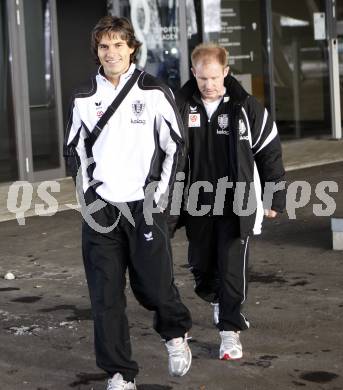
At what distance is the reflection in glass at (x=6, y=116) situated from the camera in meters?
12.1

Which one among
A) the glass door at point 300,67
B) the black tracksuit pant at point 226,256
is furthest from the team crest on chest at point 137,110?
Answer: the glass door at point 300,67

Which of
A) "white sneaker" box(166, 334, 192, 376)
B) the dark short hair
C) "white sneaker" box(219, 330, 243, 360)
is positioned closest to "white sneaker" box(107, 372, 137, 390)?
"white sneaker" box(166, 334, 192, 376)

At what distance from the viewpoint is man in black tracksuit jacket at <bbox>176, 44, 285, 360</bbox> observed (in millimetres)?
5418

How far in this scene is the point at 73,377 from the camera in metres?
5.34

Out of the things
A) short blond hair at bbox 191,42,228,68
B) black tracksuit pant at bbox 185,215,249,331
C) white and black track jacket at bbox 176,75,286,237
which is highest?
short blond hair at bbox 191,42,228,68

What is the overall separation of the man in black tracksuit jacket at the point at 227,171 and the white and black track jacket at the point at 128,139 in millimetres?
512

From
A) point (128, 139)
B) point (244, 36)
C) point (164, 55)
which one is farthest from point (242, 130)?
point (244, 36)

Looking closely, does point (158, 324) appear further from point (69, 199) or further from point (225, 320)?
point (69, 199)

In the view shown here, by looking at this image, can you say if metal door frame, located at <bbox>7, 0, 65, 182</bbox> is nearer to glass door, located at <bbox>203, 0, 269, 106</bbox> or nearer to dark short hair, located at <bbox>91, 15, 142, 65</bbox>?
glass door, located at <bbox>203, 0, 269, 106</bbox>

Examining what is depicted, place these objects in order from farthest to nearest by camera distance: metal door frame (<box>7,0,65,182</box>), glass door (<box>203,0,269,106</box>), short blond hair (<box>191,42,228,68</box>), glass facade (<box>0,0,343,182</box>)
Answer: glass door (<box>203,0,269,106</box>), glass facade (<box>0,0,343,182</box>), metal door frame (<box>7,0,65,182</box>), short blond hair (<box>191,42,228,68</box>)

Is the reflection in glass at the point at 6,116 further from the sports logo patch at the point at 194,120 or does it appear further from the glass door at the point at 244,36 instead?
the sports logo patch at the point at 194,120

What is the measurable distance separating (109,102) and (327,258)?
355 centimetres

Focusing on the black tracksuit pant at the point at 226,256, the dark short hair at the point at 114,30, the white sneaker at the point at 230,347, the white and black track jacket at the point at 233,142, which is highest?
the dark short hair at the point at 114,30

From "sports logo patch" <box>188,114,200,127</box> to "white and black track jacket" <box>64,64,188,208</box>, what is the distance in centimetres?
51
